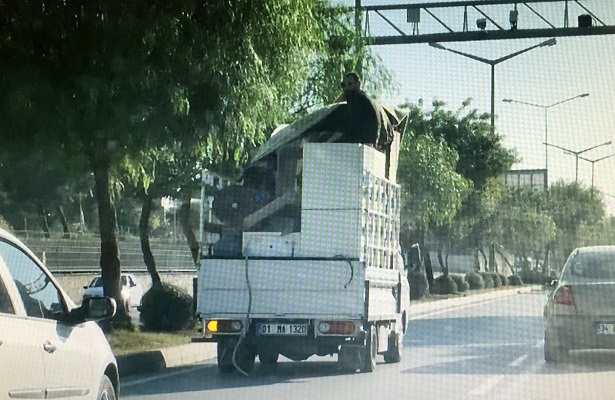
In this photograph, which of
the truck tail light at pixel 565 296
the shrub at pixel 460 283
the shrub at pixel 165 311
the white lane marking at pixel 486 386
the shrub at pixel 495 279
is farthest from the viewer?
the shrub at pixel 495 279

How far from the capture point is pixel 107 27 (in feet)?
46.3

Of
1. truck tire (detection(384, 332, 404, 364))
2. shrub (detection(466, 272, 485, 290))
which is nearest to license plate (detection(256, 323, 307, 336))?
truck tire (detection(384, 332, 404, 364))

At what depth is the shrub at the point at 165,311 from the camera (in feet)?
62.2

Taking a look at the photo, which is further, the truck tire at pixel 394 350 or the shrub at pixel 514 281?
the shrub at pixel 514 281

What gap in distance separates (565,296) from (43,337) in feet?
35.5

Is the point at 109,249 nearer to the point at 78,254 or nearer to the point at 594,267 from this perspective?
the point at 594,267

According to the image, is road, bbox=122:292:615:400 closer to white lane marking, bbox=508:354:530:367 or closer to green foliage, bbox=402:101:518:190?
white lane marking, bbox=508:354:530:367

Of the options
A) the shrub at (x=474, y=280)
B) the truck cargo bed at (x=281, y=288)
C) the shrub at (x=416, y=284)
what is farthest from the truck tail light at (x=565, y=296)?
the shrub at (x=474, y=280)

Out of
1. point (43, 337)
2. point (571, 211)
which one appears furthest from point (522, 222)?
point (43, 337)

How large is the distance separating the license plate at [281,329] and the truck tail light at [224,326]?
23cm

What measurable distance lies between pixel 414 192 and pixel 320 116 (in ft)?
78.5

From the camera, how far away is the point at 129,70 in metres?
14.0

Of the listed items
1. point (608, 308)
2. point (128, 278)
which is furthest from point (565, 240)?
point (608, 308)

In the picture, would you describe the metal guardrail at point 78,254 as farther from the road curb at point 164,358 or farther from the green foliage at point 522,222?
the green foliage at point 522,222
